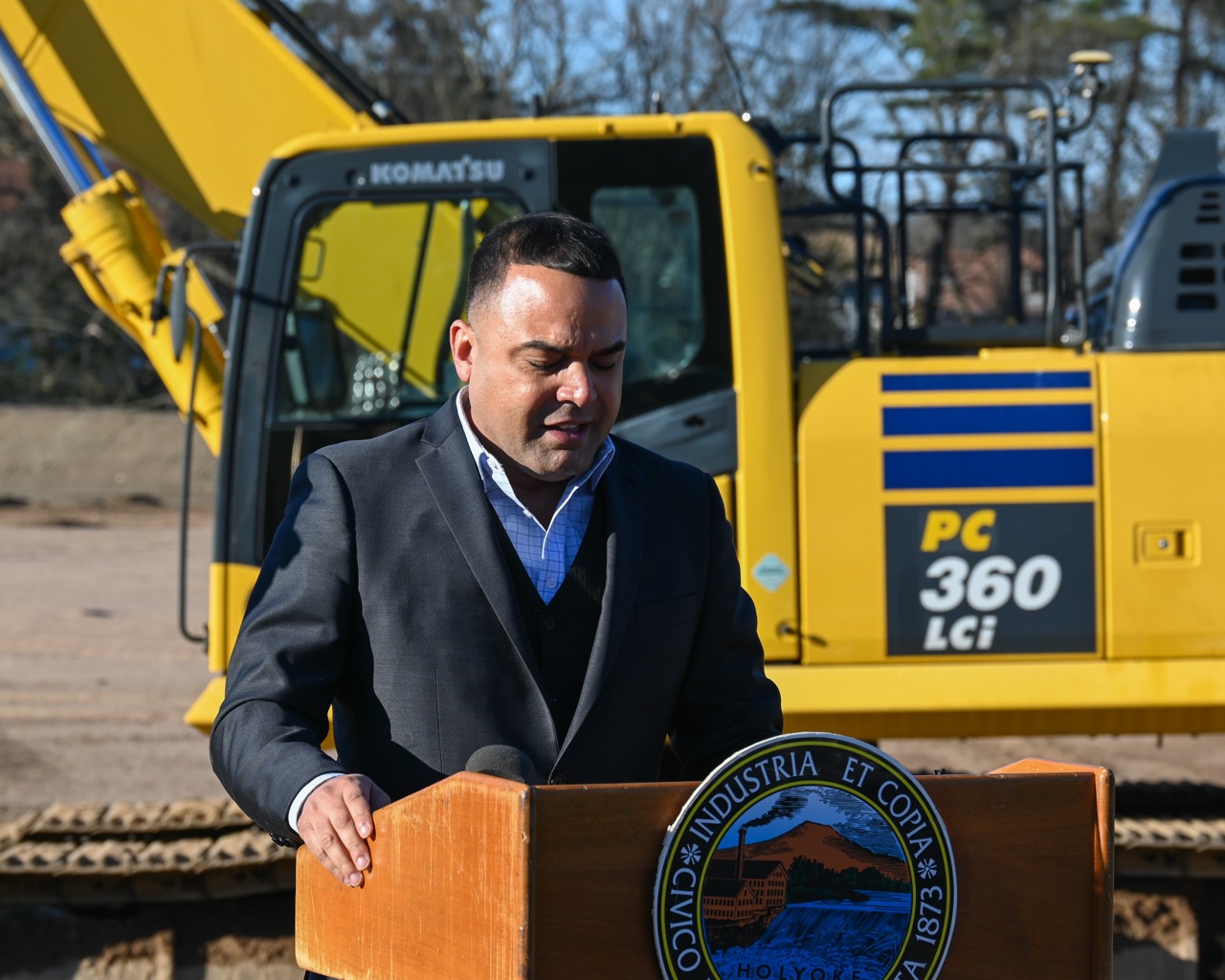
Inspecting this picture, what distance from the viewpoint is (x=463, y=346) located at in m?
2.20

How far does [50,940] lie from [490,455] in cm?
316

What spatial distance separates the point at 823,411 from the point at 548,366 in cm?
224

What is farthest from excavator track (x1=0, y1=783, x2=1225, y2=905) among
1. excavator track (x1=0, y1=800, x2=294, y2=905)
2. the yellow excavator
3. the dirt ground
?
the yellow excavator

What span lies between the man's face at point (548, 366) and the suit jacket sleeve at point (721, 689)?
0.32 metres

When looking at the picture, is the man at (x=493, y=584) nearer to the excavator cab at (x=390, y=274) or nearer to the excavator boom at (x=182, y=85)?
the excavator cab at (x=390, y=274)

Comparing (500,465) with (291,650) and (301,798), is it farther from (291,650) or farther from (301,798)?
(301,798)

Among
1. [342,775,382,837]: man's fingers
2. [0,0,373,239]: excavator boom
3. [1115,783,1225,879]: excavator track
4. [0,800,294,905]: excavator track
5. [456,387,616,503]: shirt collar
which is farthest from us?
[0,0,373,239]: excavator boom

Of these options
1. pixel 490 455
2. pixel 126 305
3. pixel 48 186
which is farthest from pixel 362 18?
pixel 490 455

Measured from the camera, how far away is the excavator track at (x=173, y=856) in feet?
14.6

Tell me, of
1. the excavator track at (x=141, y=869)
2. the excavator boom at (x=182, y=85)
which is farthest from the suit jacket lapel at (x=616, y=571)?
the excavator boom at (x=182, y=85)

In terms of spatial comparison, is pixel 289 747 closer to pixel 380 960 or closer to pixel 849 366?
pixel 380 960

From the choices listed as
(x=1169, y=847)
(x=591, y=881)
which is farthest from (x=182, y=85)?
(x=591, y=881)

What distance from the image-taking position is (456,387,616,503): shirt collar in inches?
85.7

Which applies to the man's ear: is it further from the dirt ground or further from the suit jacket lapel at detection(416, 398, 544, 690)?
the dirt ground
